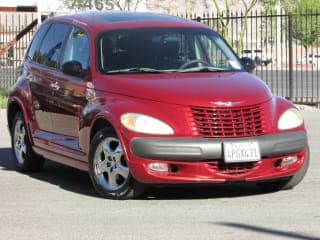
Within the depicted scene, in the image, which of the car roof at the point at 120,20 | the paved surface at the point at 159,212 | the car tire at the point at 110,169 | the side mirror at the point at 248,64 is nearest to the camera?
the paved surface at the point at 159,212

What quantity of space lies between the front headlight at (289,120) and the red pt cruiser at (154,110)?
0.01m

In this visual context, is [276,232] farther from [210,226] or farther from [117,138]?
[117,138]

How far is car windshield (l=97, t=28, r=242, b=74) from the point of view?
33.0 ft

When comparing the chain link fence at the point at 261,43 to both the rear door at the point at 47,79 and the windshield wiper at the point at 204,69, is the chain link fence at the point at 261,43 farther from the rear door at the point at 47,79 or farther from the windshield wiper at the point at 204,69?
the windshield wiper at the point at 204,69

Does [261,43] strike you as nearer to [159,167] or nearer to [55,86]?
[55,86]

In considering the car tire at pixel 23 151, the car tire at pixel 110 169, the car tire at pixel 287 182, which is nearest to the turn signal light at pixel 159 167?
the car tire at pixel 110 169

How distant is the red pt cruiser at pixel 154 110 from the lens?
900cm

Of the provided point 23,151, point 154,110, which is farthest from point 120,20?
point 23,151

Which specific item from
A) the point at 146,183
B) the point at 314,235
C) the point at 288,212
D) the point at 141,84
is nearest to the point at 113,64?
the point at 141,84

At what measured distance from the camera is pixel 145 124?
29.5 feet

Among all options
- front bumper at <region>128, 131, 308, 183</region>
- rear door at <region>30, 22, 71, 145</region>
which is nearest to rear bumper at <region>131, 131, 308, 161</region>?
front bumper at <region>128, 131, 308, 183</region>

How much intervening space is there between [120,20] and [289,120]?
7.24 feet

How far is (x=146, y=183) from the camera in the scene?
912 centimetres

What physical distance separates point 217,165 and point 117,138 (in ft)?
3.10
